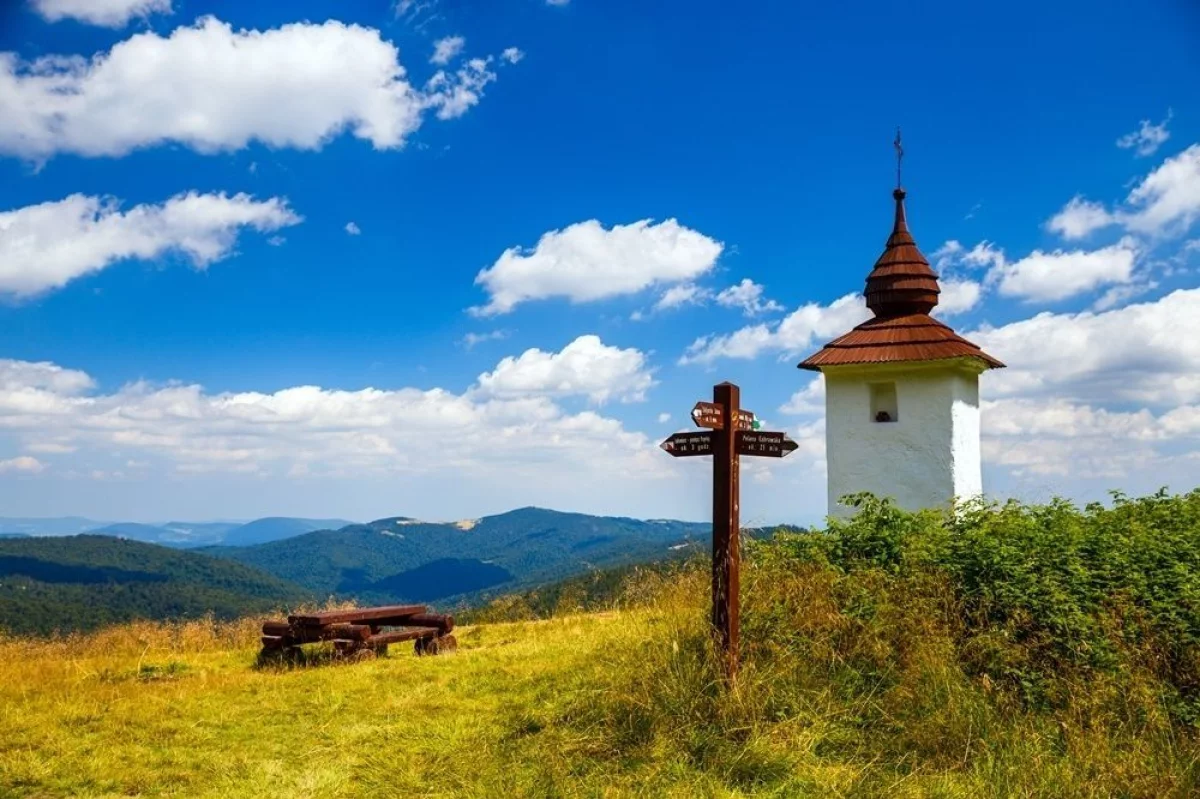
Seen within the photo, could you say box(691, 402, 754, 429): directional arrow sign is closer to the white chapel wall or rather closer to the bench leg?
the bench leg

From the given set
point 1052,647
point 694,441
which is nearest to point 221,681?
point 694,441

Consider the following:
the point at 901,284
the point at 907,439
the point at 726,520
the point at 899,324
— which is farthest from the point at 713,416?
the point at 901,284

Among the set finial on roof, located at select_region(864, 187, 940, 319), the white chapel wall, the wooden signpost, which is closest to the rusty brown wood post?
the wooden signpost

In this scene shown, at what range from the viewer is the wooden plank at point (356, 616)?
10920 mm

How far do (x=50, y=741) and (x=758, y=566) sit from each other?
6.32 metres

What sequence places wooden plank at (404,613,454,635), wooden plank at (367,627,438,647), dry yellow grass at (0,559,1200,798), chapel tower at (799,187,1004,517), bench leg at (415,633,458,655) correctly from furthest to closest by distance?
chapel tower at (799,187,1004,517) → wooden plank at (404,613,454,635) → bench leg at (415,633,458,655) → wooden plank at (367,627,438,647) → dry yellow grass at (0,559,1200,798)

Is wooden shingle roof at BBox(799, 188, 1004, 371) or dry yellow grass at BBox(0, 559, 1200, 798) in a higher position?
wooden shingle roof at BBox(799, 188, 1004, 371)

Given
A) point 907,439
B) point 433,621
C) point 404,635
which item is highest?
point 907,439

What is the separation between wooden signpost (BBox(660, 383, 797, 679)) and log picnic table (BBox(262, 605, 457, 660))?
5646mm

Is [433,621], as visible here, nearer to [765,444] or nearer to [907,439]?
[765,444]

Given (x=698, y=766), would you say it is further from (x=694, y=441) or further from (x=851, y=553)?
(x=851, y=553)

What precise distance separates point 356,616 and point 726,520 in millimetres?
6231

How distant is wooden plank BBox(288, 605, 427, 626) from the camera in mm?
10920

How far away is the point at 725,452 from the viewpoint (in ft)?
24.0
